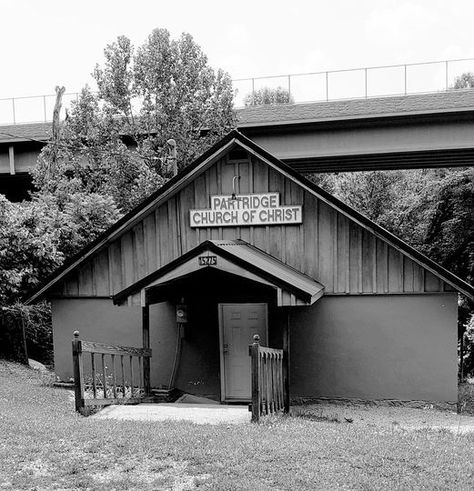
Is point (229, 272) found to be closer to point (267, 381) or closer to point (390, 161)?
point (267, 381)

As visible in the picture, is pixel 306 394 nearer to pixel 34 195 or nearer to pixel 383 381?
pixel 383 381

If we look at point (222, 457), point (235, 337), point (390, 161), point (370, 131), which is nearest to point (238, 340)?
point (235, 337)

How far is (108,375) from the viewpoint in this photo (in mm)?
14734

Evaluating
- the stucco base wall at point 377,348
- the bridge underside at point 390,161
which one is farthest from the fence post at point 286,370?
the bridge underside at point 390,161

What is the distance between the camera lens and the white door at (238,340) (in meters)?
13.9

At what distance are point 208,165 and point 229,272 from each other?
A: 3.39m

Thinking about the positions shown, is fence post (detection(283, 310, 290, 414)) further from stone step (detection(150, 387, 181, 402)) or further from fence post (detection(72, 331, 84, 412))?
fence post (detection(72, 331, 84, 412))

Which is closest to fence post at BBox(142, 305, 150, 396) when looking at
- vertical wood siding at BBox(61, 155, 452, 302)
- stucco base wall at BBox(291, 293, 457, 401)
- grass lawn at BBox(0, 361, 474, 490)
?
vertical wood siding at BBox(61, 155, 452, 302)

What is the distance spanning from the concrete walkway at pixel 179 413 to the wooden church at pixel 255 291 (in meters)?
1.96

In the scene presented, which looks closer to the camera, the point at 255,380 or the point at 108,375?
the point at 255,380

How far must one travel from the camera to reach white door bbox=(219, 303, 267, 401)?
45.5 ft

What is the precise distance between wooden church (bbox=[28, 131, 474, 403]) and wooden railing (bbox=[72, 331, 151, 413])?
0.55m

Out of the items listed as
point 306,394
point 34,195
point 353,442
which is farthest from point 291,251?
point 34,195

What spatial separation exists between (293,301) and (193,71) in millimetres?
18283
